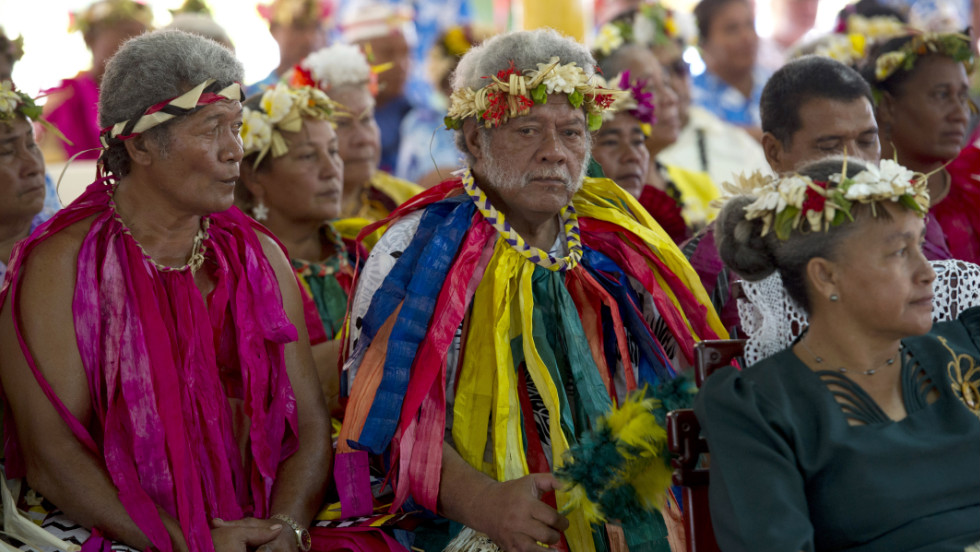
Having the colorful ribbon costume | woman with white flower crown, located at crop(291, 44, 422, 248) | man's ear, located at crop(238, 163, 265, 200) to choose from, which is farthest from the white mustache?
woman with white flower crown, located at crop(291, 44, 422, 248)

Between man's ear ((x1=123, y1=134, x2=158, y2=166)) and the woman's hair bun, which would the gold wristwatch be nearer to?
man's ear ((x1=123, y1=134, x2=158, y2=166))

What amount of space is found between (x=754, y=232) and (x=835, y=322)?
0.24 meters

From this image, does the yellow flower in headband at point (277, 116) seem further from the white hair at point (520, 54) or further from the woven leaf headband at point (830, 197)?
the woven leaf headband at point (830, 197)

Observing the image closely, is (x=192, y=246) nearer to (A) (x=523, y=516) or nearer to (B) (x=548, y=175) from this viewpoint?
(B) (x=548, y=175)

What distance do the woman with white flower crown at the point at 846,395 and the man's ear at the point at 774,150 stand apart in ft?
3.93

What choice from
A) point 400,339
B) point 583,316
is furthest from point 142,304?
point 583,316

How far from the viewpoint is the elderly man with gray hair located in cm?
251

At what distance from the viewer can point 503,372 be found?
2605 millimetres

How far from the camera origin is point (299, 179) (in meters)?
3.75

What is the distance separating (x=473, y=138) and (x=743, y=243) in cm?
100

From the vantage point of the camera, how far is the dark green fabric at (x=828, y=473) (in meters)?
1.88

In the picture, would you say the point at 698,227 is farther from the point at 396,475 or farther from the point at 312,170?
the point at 396,475

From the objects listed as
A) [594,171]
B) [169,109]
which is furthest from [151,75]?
[594,171]

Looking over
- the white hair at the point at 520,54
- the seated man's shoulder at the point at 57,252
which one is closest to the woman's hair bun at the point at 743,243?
the white hair at the point at 520,54
